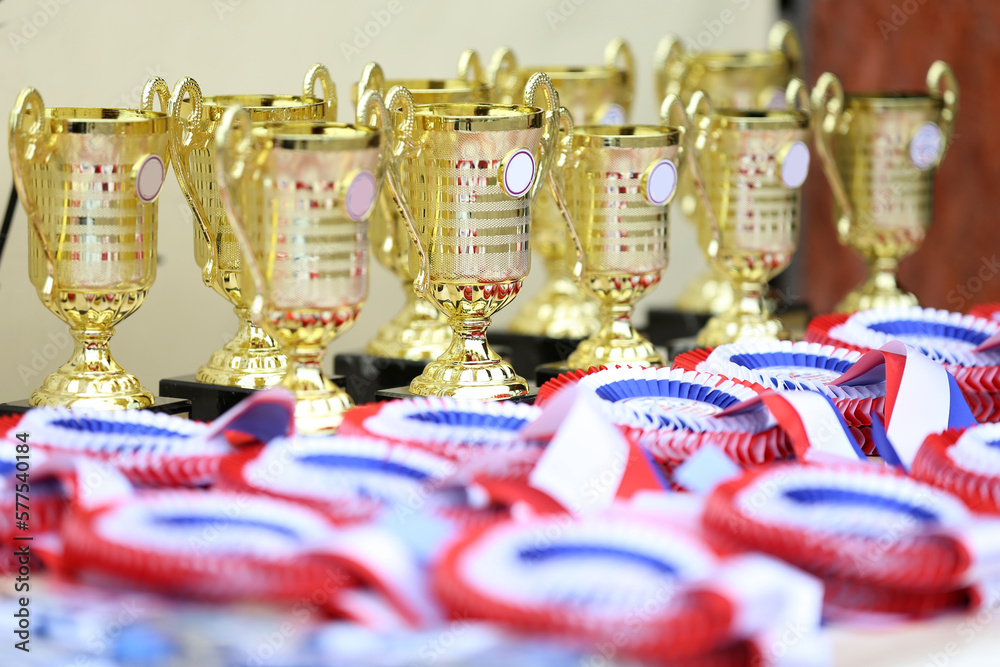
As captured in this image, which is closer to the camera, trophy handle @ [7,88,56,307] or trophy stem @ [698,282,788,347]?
trophy handle @ [7,88,56,307]

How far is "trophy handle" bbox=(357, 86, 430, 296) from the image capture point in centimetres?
109

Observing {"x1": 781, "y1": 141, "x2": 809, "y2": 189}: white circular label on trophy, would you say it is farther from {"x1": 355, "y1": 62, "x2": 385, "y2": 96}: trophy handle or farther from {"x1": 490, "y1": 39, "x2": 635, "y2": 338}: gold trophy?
{"x1": 355, "y1": 62, "x2": 385, "y2": 96}: trophy handle

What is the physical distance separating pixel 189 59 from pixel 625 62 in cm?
63

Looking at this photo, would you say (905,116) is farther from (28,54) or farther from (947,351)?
(28,54)

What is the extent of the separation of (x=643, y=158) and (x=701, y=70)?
0.74m

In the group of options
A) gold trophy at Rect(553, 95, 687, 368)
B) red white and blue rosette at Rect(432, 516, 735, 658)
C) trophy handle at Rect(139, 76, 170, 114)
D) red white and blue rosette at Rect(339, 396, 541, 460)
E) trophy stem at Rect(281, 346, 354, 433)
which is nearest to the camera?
red white and blue rosette at Rect(432, 516, 735, 658)

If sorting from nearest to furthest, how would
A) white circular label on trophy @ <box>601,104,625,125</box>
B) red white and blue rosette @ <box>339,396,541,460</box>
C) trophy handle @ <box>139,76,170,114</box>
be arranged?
red white and blue rosette @ <box>339,396,541,460</box> < trophy handle @ <box>139,76,170,114</box> < white circular label on trophy @ <box>601,104,625,125</box>

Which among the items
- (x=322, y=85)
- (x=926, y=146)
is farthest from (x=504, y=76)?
(x=926, y=146)

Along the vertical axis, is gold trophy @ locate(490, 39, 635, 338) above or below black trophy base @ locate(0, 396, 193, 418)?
above

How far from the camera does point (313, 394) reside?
1094 mm

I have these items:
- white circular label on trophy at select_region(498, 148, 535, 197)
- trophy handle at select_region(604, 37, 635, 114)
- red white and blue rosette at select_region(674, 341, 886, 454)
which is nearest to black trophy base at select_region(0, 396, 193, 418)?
white circular label on trophy at select_region(498, 148, 535, 197)

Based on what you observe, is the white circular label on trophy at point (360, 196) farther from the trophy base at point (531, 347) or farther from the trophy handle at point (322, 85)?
the trophy base at point (531, 347)

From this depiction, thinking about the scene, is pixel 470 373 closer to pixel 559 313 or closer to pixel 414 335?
pixel 414 335

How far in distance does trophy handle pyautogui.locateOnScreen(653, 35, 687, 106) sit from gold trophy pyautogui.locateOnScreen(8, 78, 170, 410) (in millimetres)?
944
